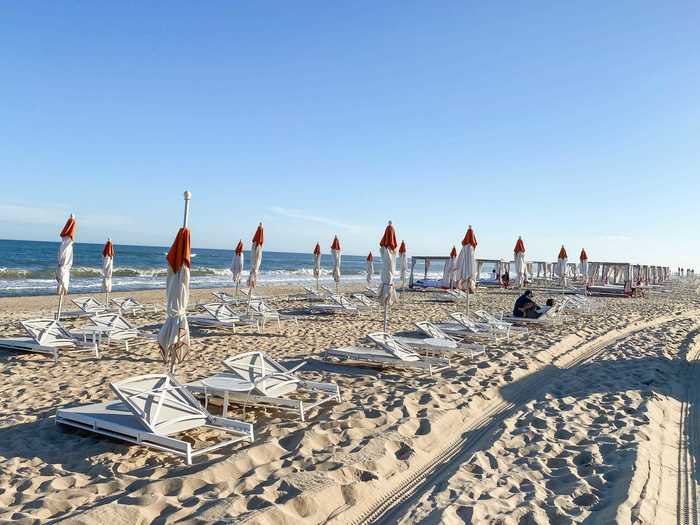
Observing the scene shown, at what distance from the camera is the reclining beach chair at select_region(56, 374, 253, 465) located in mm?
4055

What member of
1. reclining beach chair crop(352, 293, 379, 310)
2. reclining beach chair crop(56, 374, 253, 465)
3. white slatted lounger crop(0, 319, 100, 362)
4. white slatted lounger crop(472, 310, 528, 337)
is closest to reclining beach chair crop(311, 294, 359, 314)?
reclining beach chair crop(352, 293, 379, 310)

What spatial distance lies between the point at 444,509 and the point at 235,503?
129cm

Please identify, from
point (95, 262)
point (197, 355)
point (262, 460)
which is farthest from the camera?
point (95, 262)

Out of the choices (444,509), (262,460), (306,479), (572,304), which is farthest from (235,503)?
(572,304)

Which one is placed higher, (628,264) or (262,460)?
(628,264)

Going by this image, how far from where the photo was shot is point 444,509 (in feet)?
10.6

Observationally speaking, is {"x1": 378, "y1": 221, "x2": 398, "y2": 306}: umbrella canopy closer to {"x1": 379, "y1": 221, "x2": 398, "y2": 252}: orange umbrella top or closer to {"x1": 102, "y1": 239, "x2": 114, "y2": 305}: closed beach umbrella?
{"x1": 379, "y1": 221, "x2": 398, "y2": 252}: orange umbrella top

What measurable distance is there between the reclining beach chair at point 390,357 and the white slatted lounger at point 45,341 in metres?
3.71

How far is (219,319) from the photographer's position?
10422mm

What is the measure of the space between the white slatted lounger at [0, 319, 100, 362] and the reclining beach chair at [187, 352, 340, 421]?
10.6 feet

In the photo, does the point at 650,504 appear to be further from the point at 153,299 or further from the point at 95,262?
the point at 95,262

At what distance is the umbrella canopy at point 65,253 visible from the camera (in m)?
8.99

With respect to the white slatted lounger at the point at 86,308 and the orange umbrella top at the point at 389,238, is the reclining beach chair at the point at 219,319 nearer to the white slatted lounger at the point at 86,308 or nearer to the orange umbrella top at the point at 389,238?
the white slatted lounger at the point at 86,308

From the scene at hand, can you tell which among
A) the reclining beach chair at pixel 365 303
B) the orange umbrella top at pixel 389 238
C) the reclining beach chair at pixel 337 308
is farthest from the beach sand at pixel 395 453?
the reclining beach chair at pixel 365 303
